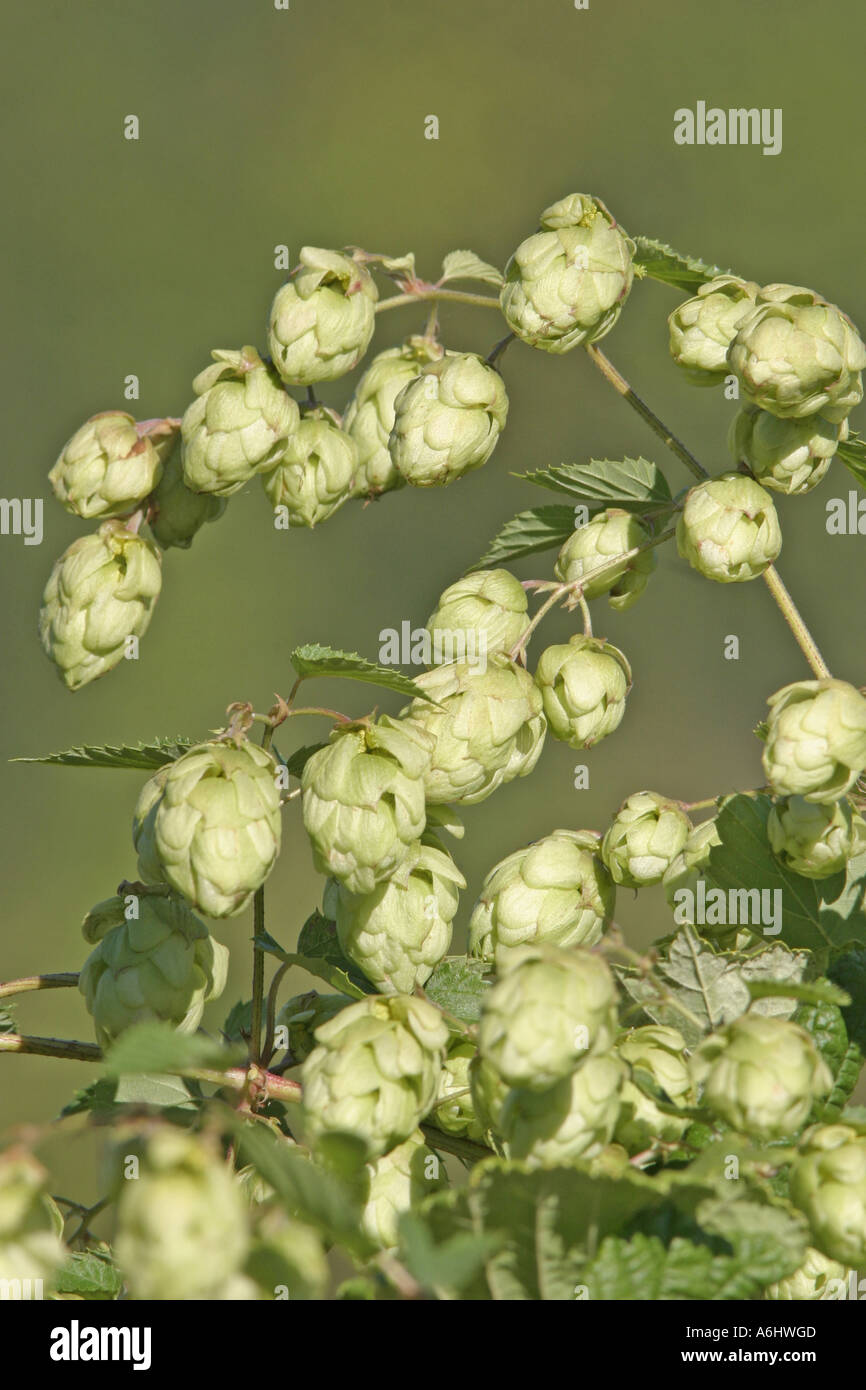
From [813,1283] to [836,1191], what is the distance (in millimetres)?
145

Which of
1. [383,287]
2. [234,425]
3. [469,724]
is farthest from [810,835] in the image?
[383,287]

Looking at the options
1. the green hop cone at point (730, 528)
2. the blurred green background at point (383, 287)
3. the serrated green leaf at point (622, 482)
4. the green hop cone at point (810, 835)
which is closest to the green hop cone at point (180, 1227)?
the green hop cone at point (810, 835)

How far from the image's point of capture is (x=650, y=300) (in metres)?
3.34

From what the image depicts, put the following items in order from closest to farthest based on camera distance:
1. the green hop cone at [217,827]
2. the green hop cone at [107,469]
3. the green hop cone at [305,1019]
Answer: the green hop cone at [217,827]
the green hop cone at [305,1019]
the green hop cone at [107,469]

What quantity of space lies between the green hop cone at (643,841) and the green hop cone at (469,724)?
7 cm

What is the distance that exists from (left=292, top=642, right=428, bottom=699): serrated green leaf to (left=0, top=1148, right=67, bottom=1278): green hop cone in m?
0.32

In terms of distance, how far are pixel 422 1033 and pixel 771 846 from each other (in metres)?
0.24

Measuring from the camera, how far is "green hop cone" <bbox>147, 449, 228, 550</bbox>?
0.88 m

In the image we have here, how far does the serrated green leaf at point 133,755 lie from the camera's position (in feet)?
2.43

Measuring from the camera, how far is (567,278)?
82 centimetres

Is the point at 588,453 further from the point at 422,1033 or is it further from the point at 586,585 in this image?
the point at 422,1033

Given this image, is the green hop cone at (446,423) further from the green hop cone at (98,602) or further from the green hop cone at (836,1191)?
the green hop cone at (836,1191)

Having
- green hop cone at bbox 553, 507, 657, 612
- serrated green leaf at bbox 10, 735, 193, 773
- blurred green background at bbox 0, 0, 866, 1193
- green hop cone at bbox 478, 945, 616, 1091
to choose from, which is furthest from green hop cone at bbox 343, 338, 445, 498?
blurred green background at bbox 0, 0, 866, 1193

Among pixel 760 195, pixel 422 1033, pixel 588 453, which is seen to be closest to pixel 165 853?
pixel 422 1033
